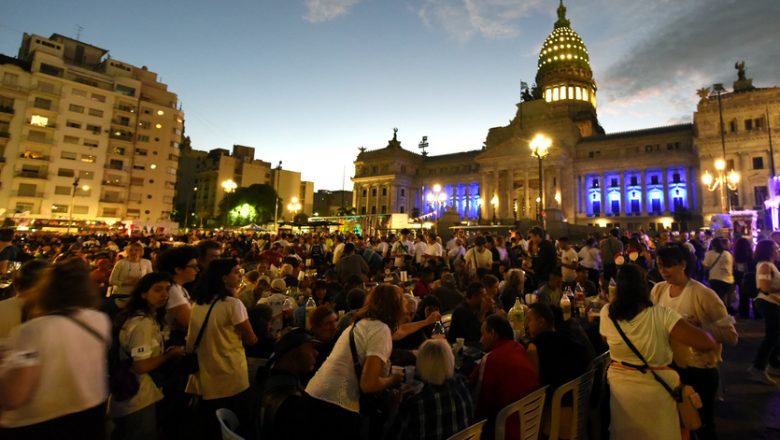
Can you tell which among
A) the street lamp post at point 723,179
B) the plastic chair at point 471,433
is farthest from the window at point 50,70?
the street lamp post at point 723,179

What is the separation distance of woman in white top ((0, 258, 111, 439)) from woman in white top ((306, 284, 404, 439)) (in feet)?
4.56

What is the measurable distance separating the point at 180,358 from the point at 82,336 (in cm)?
132

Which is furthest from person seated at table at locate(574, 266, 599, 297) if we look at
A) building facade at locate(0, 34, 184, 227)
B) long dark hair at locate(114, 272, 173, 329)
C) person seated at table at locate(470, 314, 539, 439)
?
building facade at locate(0, 34, 184, 227)

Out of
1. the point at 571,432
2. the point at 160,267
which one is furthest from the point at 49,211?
the point at 571,432

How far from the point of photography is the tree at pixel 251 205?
65.5 metres

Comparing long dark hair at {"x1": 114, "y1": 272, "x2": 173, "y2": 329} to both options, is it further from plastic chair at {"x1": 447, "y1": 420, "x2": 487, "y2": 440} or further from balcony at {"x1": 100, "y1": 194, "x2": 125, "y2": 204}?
balcony at {"x1": 100, "y1": 194, "x2": 125, "y2": 204}

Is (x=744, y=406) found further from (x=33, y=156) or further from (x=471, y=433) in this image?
(x=33, y=156)

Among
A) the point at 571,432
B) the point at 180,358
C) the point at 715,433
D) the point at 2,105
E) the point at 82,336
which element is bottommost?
the point at 715,433

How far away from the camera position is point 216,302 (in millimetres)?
3568

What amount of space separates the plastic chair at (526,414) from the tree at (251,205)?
66.7 metres

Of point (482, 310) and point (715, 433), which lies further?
point (482, 310)

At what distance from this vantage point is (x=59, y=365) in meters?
2.13

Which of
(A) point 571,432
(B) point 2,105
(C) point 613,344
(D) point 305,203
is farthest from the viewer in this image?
(D) point 305,203

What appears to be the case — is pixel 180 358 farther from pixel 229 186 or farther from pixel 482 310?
pixel 229 186
